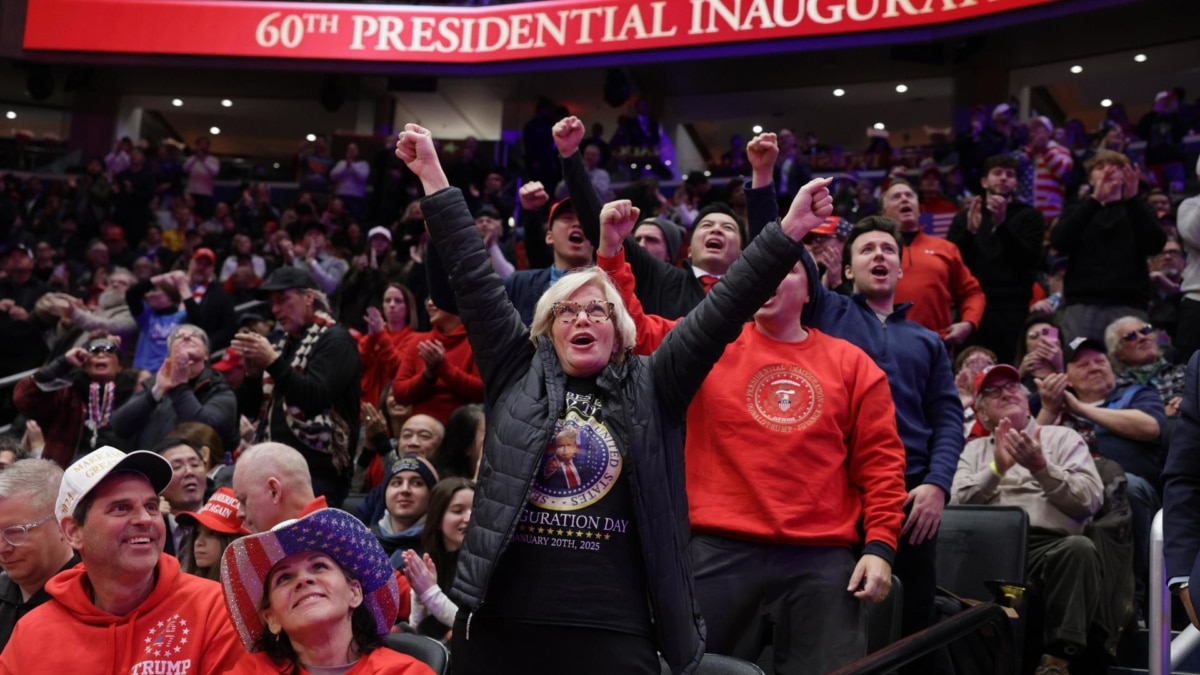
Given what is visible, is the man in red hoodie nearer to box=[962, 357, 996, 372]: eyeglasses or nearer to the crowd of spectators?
the crowd of spectators

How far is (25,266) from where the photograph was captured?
10586 millimetres

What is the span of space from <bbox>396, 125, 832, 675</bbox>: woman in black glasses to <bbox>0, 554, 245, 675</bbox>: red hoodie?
54 centimetres

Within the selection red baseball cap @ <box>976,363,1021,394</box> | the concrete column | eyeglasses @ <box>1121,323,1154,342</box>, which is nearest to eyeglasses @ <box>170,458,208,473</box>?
red baseball cap @ <box>976,363,1021,394</box>

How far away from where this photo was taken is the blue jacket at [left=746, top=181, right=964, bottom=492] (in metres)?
3.83

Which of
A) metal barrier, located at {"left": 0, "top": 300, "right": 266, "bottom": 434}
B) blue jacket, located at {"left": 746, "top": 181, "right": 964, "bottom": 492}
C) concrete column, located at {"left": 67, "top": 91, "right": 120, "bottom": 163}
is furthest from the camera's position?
concrete column, located at {"left": 67, "top": 91, "right": 120, "bottom": 163}

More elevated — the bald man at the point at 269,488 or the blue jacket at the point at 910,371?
the blue jacket at the point at 910,371

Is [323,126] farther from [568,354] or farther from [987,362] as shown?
[568,354]

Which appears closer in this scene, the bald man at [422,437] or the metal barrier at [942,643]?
the metal barrier at [942,643]

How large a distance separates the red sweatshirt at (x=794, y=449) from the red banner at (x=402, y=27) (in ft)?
33.6

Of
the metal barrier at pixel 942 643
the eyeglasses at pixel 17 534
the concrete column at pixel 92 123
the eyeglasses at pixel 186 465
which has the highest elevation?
the concrete column at pixel 92 123

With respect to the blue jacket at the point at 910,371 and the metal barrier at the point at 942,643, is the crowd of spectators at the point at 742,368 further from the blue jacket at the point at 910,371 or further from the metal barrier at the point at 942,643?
the metal barrier at the point at 942,643

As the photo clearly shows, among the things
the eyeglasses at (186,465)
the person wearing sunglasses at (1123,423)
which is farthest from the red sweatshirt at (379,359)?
the person wearing sunglasses at (1123,423)

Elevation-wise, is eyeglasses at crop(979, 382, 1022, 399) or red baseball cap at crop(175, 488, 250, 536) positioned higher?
eyeglasses at crop(979, 382, 1022, 399)

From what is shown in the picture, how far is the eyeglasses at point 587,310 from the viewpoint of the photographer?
9.47 ft
